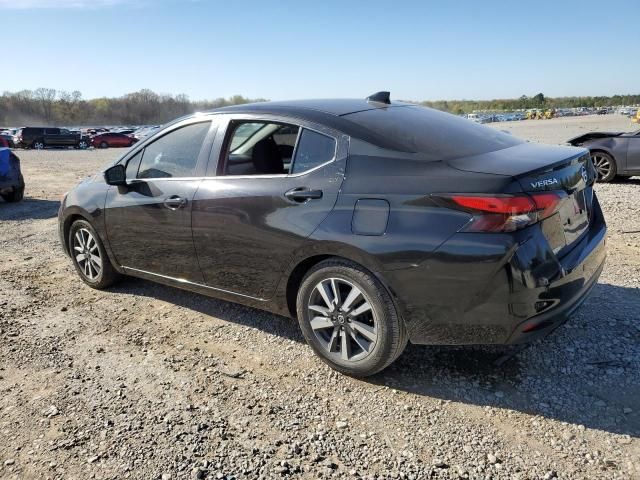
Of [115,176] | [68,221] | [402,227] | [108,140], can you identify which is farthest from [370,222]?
[108,140]

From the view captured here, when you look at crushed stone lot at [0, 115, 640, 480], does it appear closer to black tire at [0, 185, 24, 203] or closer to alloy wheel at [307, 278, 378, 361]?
alloy wheel at [307, 278, 378, 361]

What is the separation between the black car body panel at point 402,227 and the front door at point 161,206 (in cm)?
2

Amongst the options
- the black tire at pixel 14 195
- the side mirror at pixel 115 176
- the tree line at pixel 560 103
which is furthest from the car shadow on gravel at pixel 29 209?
the tree line at pixel 560 103

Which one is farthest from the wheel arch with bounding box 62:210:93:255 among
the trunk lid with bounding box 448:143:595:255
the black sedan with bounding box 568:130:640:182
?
the black sedan with bounding box 568:130:640:182

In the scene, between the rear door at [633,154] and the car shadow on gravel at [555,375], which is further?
the rear door at [633,154]

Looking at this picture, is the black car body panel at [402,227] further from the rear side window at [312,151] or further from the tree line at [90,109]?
the tree line at [90,109]

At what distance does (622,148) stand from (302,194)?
9.37 m

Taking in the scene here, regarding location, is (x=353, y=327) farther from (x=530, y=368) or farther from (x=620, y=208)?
(x=620, y=208)

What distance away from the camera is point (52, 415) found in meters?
2.98

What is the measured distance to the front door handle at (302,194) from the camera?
10.4ft

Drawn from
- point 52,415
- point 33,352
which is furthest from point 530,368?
point 33,352

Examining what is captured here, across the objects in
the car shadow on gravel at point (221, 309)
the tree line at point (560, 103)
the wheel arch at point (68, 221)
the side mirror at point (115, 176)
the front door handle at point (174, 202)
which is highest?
the tree line at point (560, 103)

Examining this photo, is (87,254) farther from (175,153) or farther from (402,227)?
(402,227)

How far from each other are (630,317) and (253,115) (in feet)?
Result: 10.5
